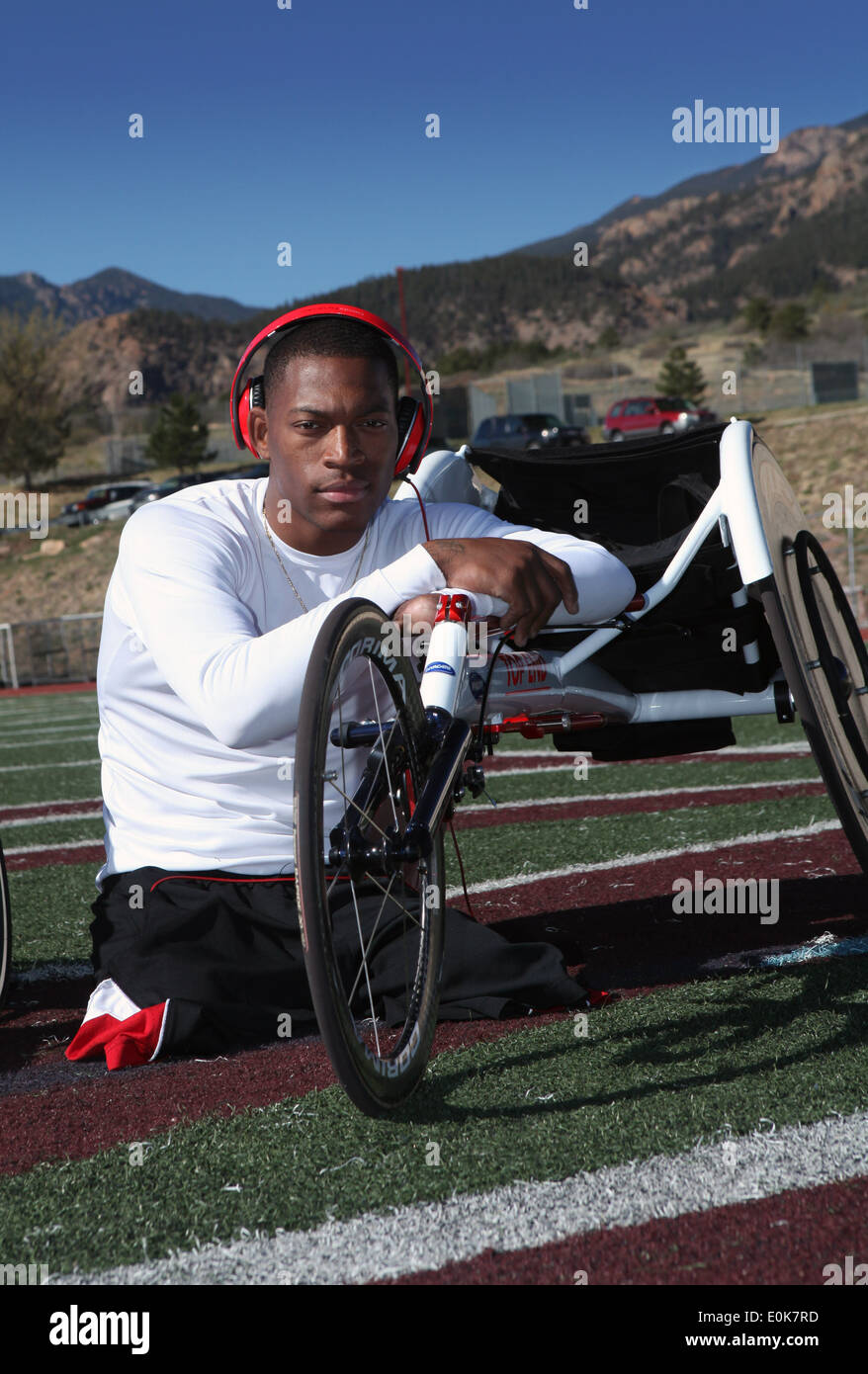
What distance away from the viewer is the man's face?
2711 mm

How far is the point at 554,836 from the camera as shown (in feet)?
18.5

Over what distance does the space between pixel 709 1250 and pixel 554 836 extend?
385cm

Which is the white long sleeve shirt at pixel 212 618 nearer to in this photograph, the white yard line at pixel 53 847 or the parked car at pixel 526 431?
the white yard line at pixel 53 847

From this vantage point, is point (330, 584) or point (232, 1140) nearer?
point (232, 1140)

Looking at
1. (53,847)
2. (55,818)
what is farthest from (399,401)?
(55,818)

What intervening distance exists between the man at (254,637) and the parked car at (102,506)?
52.4 meters

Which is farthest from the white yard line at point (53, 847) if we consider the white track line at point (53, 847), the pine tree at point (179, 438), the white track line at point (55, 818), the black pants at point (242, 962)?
the pine tree at point (179, 438)

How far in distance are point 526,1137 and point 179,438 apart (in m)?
73.0

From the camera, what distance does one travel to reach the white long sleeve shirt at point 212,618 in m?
2.55

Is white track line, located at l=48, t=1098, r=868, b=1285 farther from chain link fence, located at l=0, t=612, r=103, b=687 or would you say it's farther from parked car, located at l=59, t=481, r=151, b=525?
parked car, located at l=59, t=481, r=151, b=525

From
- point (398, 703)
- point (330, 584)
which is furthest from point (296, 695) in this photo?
point (330, 584)

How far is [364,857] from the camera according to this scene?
2.27 metres

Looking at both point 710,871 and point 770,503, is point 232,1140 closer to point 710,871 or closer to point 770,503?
point 770,503

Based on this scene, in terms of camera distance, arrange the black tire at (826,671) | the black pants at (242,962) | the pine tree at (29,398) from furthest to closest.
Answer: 1. the pine tree at (29,398)
2. the black tire at (826,671)
3. the black pants at (242,962)
